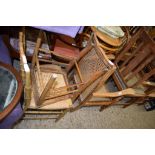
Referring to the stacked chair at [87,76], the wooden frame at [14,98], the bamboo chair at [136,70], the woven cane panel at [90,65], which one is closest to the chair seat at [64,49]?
the stacked chair at [87,76]

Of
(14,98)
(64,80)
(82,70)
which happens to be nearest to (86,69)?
(82,70)

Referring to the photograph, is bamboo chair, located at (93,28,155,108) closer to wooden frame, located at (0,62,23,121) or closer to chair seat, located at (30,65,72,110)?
chair seat, located at (30,65,72,110)

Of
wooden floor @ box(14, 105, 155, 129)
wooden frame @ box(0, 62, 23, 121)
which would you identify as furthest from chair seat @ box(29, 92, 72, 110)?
wooden floor @ box(14, 105, 155, 129)

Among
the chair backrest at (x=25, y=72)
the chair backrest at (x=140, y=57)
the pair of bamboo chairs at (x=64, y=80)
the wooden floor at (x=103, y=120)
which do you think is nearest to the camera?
the chair backrest at (x=25, y=72)

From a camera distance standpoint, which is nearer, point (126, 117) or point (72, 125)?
point (72, 125)

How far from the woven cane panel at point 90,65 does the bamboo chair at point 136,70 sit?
0.69ft

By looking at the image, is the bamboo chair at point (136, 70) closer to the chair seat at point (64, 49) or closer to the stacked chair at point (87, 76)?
the stacked chair at point (87, 76)

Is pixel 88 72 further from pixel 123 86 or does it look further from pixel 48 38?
pixel 48 38

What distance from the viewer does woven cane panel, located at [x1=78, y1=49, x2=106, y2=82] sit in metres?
1.46

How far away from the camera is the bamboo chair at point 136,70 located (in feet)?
5.48

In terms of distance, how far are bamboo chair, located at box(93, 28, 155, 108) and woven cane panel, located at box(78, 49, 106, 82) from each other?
21 cm

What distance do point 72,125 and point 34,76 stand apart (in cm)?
76

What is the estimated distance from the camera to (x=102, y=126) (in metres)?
2.16
